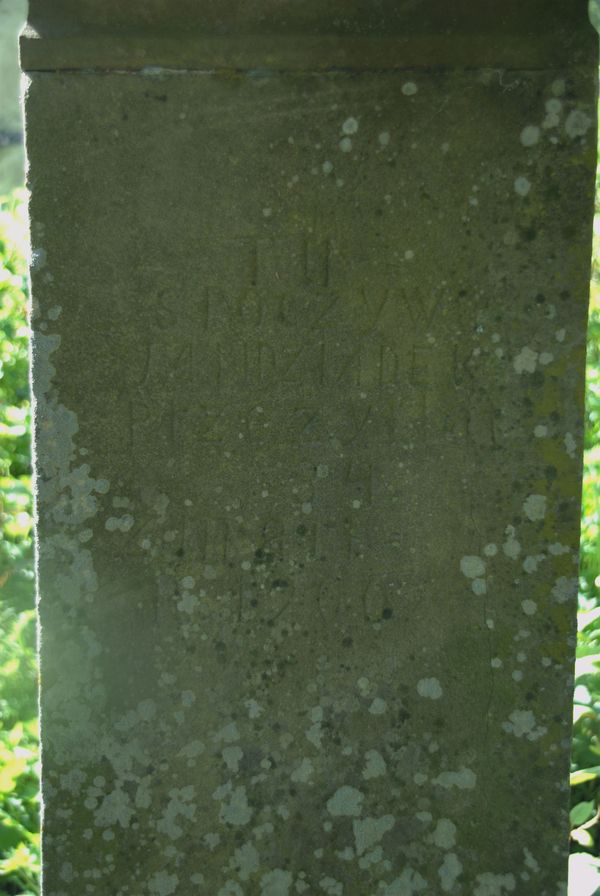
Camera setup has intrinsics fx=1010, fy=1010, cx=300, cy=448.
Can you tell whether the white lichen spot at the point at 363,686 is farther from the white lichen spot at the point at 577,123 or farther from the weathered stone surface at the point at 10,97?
the weathered stone surface at the point at 10,97

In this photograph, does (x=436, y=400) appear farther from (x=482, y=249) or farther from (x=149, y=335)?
(x=149, y=335)

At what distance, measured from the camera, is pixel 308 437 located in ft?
6.39

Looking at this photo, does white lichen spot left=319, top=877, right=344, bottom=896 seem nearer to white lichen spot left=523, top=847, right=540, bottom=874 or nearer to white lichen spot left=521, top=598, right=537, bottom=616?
white lichen spot left=523, top=847, right=540, bottom=874

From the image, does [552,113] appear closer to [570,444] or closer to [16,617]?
[570,444]

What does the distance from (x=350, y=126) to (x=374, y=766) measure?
125cm

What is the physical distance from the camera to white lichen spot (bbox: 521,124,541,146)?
6.07ft

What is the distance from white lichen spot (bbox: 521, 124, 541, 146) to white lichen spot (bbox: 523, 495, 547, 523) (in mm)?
665

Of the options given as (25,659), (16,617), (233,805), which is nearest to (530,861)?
(233,805)

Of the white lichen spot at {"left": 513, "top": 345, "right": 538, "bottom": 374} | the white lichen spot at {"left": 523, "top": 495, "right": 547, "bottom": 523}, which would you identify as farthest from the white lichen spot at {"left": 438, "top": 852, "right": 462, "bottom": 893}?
the white lichen spot at {"left": 513, "top": 345, "right": 538, "bottom": 374}

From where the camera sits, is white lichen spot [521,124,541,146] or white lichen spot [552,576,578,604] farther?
white lichen spot [552,576,578,604]

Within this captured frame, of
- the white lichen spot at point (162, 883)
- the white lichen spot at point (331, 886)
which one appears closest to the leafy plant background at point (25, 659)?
the white lichen spot at point (162, 883)

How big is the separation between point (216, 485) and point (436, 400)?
0.45 meters

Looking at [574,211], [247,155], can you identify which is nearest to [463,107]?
[574,211]

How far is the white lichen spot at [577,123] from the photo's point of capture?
1843mm
